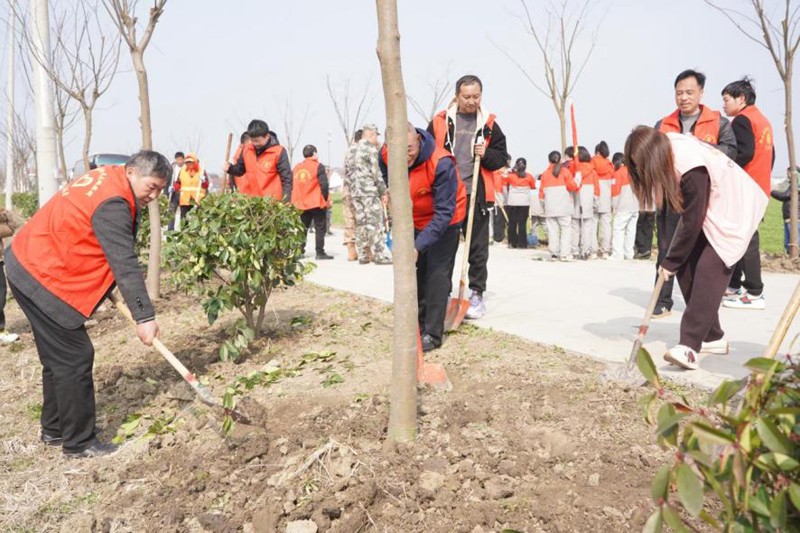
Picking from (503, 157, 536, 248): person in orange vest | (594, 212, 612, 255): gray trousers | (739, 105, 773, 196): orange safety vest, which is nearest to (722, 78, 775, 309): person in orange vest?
(739, 105, 773, 196): orange safety vest

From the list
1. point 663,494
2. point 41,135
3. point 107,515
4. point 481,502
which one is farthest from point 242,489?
point 41,135

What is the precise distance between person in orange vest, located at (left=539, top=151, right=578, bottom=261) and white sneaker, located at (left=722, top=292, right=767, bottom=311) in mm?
4360

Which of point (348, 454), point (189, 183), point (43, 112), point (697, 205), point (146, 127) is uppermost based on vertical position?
point (43, 112)

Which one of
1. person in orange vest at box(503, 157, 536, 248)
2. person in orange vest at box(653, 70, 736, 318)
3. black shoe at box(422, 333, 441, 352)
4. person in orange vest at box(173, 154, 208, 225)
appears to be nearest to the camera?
black shoe at box(422, 333, 441, 352)

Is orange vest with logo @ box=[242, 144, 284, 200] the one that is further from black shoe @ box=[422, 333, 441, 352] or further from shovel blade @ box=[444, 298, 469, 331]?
black shoe @ box=[422, 333, 441, 352]

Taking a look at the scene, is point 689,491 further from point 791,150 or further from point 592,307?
point 791,150

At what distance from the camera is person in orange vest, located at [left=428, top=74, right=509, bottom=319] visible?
223 inches

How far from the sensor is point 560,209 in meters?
10.6

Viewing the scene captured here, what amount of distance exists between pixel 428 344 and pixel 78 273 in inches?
93.1

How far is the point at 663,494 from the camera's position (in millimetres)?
1285

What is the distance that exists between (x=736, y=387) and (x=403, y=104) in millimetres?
1926

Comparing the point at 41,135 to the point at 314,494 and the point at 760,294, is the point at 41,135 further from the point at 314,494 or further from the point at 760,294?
the point at 760,294

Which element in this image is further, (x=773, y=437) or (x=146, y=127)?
(x=146, y=127)

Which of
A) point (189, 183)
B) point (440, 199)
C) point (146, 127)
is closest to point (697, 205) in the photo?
point (440, 199)
